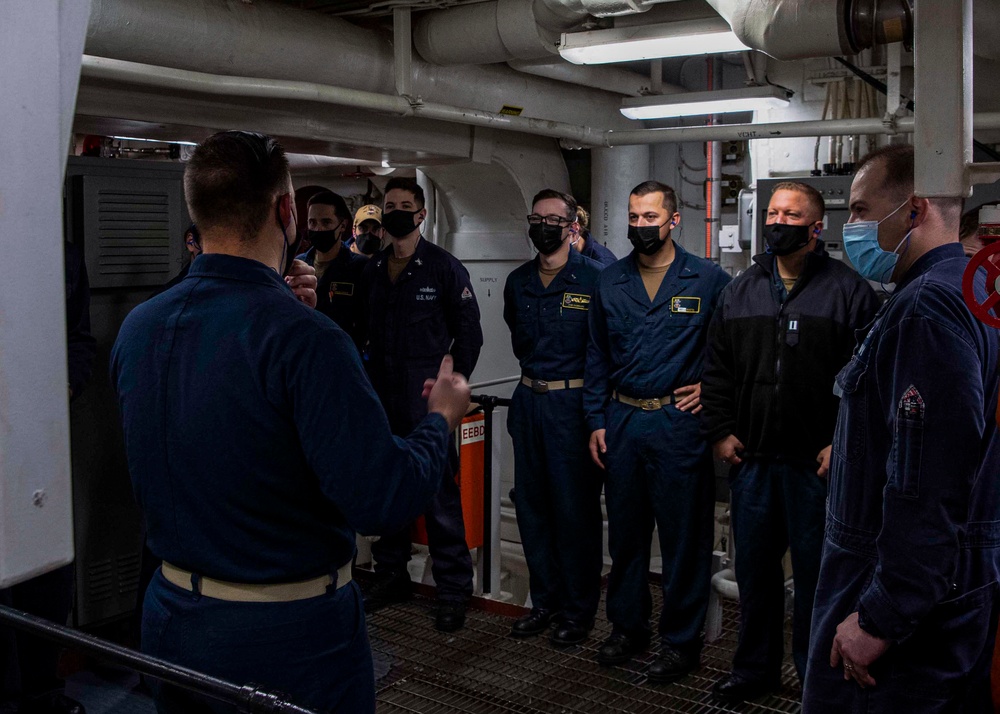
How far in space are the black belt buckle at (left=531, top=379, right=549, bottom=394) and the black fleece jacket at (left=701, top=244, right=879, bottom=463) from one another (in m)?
0.77

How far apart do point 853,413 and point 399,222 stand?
9.00ft

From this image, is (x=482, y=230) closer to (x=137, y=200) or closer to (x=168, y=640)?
(x=137, y=200)

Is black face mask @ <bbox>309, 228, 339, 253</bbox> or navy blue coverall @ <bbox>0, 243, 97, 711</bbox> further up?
black face mask @ <bbox>309, 228, 339, 253</bbox>

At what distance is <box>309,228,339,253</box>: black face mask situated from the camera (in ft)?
15.7

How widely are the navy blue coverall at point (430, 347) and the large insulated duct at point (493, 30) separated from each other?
3.55 feet

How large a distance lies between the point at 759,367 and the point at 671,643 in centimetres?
111

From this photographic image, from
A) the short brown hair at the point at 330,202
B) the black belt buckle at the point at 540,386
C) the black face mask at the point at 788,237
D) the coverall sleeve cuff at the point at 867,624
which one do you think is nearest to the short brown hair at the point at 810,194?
the black face mask at the point at 788,237

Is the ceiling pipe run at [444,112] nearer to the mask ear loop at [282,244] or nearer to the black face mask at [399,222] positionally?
the black face mask at [399,222]

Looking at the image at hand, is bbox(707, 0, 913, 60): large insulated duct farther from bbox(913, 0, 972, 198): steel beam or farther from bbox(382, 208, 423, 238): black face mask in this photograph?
bbox(382, 208, 423, 238): black face mask

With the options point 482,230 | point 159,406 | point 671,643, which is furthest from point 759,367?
point 482,230

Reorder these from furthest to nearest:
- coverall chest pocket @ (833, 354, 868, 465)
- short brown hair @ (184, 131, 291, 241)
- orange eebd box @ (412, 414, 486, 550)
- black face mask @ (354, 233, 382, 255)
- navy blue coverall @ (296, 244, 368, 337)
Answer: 1. black face mask @ (354, 233, 382, 255)
2. navy blue coverall @ (296, 244, 368, 337)
3. orange eebd box @ (412, 414, 486, 550)
4. coverall chest pocket @ (833, 354, 868, 465)
5. short brown hair @ (184, 131, 291, 241)

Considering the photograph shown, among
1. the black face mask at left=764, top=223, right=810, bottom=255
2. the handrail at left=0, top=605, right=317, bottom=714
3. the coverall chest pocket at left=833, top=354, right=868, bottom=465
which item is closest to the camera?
the handrail at left=0, top=605, right=317, bottom=714

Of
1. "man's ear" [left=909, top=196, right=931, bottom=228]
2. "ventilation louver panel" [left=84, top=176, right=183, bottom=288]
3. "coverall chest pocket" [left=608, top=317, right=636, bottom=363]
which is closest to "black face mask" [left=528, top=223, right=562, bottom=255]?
"coverall chest pocket" [left=608, top=317, right=636, bottom=363]

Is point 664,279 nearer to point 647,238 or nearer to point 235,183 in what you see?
point 647,238
